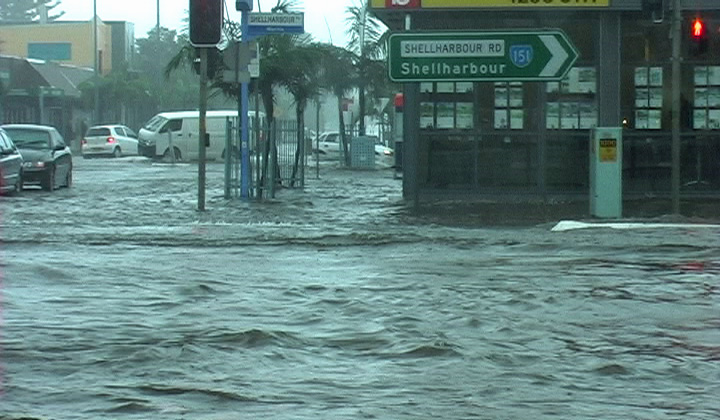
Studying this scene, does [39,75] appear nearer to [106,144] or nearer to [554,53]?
[106,144]

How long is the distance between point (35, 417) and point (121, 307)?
13.3ft

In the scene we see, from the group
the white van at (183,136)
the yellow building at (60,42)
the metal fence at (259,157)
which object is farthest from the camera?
the yellow building at (60,42)

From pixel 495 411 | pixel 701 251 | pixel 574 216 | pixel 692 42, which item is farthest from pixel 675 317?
pixel 692 42

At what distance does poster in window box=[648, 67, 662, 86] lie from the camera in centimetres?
2536

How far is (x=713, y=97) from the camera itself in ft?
83.5

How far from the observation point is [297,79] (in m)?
31.2

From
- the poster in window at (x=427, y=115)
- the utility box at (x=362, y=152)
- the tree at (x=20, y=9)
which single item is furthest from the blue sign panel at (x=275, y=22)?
the tree at (x=20, y=9)

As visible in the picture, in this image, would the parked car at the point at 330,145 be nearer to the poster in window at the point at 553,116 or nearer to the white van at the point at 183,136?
the white van at the point at 183,136

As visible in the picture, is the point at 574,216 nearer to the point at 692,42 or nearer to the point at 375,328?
the point at 692,42

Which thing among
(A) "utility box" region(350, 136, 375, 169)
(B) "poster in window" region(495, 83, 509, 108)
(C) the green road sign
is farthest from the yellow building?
(C) the green road sign

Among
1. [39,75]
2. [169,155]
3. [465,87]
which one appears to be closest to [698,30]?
[465,87]

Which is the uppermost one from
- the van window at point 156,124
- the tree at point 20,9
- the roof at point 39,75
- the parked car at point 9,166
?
the tree at point 20,9

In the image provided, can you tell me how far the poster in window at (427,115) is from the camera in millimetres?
25312

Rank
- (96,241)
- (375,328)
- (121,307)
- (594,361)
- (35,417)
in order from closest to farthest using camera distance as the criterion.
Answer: (35,417) < (594,361) < (375,328) < (121,307) < (96,241)
